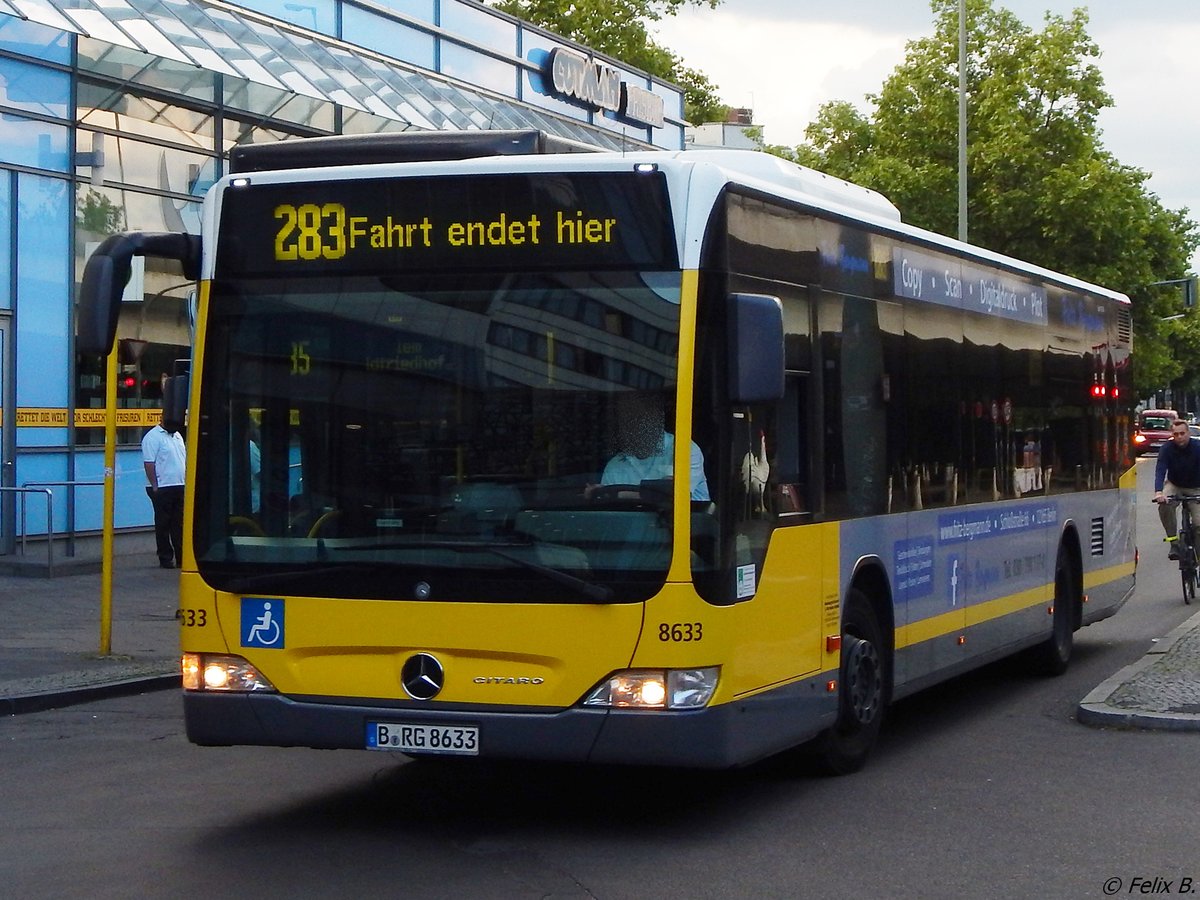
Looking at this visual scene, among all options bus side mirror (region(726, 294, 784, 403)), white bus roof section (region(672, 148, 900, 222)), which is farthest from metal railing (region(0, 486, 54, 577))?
bus side mirror (region(726, 294, 784, 403))

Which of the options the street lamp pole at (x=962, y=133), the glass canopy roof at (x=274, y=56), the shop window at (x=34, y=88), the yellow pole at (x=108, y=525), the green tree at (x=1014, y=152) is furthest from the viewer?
the green tree at (x=1014, y=152)

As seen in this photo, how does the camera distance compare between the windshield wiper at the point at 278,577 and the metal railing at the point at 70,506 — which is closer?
the windshield wiper at the point at 278,577

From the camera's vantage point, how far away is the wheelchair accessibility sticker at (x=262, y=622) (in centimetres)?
774

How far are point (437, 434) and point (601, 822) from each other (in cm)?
182

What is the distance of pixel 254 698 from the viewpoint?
305 inches

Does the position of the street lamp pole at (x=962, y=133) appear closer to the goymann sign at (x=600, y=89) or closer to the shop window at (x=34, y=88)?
the goymann sign at (x=600, y=89)

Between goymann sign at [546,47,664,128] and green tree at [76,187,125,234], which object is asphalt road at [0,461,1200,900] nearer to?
green tree at [76,187,125,234]

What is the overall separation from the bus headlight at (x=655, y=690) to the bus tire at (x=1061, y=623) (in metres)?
6.41

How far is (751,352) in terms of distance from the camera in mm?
7434

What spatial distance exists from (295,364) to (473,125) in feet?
59.2

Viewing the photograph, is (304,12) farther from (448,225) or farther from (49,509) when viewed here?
(448,225)

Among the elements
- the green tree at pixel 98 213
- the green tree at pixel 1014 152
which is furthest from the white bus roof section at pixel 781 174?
the green tree at pixel 1014 152

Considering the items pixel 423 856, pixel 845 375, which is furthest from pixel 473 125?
pixel 423 856

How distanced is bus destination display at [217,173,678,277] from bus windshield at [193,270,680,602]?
0.08 m
